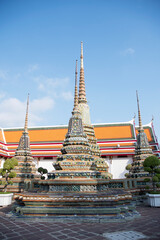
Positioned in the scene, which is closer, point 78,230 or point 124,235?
point 124,235

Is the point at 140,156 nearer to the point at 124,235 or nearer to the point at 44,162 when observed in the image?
the point at 124,235

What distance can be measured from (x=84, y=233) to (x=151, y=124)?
951 inches

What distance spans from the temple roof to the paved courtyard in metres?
17.4

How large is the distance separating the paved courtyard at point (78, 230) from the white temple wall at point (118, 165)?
56.6ft

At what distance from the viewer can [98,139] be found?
25.6 meters

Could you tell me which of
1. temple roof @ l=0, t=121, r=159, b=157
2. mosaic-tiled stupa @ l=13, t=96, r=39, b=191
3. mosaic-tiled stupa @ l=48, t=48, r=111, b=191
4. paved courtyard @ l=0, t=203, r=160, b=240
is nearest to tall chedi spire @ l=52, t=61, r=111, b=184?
mosaic-tiled stupa @ l=48, t=48, r=111, b=191

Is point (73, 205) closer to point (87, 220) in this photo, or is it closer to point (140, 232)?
point (87, 220)

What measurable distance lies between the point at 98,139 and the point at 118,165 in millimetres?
4198

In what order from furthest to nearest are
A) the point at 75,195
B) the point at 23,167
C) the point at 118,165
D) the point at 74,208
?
the point at 118,165
the point at 23,167
the point at 75,195
the point at 74,208

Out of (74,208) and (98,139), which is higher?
(98,139)

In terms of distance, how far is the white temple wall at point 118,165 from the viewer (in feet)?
76.6


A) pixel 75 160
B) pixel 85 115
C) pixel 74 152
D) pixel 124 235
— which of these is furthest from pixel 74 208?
pixel 85 115

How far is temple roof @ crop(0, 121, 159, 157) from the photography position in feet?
78.1

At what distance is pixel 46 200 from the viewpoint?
266 inches
